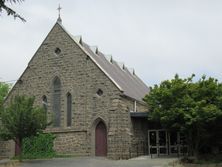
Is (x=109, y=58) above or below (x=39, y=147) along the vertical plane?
above

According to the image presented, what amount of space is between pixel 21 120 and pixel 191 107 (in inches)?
438

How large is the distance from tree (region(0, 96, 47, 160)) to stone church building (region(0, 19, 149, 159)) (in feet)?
15.0

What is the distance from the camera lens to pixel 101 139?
32188mm

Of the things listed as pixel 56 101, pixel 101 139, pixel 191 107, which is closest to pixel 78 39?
pixel 56 101

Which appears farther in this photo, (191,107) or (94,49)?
(94,49)

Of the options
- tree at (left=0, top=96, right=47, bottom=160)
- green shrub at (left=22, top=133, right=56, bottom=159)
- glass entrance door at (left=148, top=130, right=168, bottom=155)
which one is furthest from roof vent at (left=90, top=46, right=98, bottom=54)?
tree at (left=0, top=96, right=47, bottom=160)

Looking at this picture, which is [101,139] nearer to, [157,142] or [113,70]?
[157,142]

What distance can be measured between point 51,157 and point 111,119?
18.7 ft

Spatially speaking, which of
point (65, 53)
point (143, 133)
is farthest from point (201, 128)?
point (65, 53)

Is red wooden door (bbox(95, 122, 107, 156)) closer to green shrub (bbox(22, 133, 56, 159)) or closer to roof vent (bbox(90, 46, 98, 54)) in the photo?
green shrub (bbox(22, 133, 56, 159))

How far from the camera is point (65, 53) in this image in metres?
34.5

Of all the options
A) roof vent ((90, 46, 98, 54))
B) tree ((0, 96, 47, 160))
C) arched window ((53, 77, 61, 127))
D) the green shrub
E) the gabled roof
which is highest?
roof vent ((90, 46, 98, 54))

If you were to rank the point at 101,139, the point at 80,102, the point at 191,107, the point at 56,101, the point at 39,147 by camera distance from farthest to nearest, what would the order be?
the point at 56,101 → the point at 39,147 → the point at 80,102 → the point at 101,139 → the point at 191,107

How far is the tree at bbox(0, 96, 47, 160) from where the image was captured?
27.6 m
